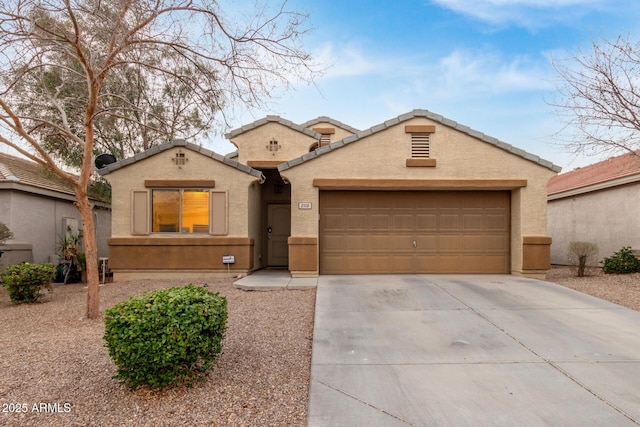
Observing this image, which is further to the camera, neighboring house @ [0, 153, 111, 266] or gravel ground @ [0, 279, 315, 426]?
neighboring house @ [0, 153, 111, 266]

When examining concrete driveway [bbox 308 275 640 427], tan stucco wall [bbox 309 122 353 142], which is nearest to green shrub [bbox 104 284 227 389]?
concrete driveway [bbox 308 275 640 427]

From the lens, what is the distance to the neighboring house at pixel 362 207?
9531 millimetres

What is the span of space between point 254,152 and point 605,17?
9.98 meters

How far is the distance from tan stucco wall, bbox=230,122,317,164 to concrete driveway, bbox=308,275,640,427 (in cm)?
617

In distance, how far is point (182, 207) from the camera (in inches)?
403

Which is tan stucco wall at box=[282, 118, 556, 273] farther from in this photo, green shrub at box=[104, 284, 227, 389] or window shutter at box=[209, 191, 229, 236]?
green shrub at box=[104, 284, 227, 389]

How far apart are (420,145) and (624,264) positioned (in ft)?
22.0

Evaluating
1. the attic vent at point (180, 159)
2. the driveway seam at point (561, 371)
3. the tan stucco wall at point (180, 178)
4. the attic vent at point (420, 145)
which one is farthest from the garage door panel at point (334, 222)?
the driveway seam at point (561, 371)

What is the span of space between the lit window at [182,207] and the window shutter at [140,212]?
18cm

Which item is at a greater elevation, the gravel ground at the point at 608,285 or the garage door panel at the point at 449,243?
the garage door panel at the point at 449,243

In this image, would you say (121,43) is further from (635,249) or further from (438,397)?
(635,249)

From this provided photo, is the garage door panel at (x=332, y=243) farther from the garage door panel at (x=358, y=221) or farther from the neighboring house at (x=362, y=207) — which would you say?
the garage door panel at (x=358, y=221)

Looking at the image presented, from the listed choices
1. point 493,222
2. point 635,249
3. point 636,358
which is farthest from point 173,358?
point 635,249

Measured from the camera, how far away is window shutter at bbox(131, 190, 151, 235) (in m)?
10.1
